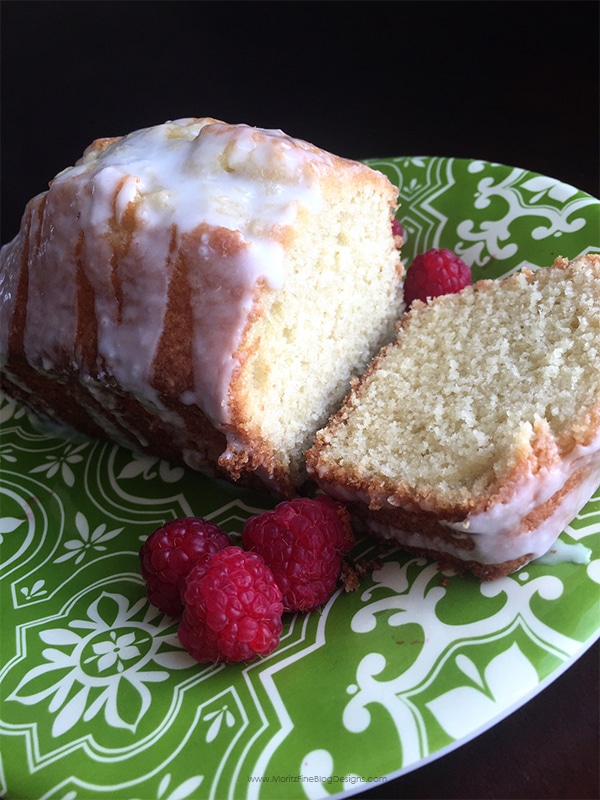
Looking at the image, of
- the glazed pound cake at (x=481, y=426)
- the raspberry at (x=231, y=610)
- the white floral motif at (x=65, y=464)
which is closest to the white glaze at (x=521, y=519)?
the glazed pound cake at (x=481, y=426)

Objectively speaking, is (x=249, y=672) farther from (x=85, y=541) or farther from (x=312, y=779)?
(x=85, y=541)

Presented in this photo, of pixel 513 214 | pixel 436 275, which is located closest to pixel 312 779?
pixel 436 275

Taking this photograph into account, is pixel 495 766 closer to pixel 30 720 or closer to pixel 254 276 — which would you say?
pixel 30 720

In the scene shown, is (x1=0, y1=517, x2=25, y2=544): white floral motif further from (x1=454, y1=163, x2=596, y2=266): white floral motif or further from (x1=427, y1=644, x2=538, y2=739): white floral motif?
(x1=454, y1=163, x2=596, y2=266): white floral motif

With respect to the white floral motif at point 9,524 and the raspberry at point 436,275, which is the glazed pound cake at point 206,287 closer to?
the raspberry at point 436,275

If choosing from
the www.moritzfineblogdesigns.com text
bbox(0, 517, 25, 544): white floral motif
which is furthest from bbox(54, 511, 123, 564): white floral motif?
the www.moritzfineblogdesigns.com text

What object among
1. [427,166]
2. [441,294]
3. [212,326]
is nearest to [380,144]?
[427,166]
